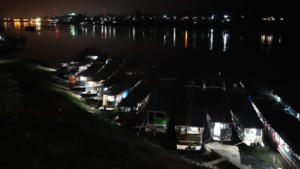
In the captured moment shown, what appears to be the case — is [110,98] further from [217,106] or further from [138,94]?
[217,106]

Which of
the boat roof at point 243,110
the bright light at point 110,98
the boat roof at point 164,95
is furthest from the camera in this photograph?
the bright light at point 110,98

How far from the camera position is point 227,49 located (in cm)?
7425

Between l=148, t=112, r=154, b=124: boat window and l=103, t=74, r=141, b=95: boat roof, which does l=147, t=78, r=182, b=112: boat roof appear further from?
l=103, t=74, r=141, b=95: boat roof

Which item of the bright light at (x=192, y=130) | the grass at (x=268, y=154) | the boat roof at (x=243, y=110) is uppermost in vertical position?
the boat roof at (x=243, y=110)

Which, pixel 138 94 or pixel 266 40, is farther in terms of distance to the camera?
pixel 266 40

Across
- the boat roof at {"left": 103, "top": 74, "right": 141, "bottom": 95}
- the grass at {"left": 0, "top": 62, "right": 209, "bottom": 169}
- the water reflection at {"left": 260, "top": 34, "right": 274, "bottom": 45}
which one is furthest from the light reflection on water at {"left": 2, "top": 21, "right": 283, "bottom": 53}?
the grass at {"left": 0, "top": 62, "right": 209, "bottom": 169}

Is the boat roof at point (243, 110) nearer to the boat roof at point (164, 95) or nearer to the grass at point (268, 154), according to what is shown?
the grass at point (268, 154)

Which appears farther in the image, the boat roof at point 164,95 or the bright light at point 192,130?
the boat roof at point 164,95

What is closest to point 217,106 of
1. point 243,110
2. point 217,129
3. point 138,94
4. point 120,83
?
point 243,110

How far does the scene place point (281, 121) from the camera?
1814 cm

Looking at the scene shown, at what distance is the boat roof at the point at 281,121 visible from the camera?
50.1 feet

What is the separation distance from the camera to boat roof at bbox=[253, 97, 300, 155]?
50.1ft

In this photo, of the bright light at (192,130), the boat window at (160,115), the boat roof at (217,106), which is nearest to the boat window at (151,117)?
the boat window at (160,115)

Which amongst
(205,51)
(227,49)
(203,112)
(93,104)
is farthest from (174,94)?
(227,49)
